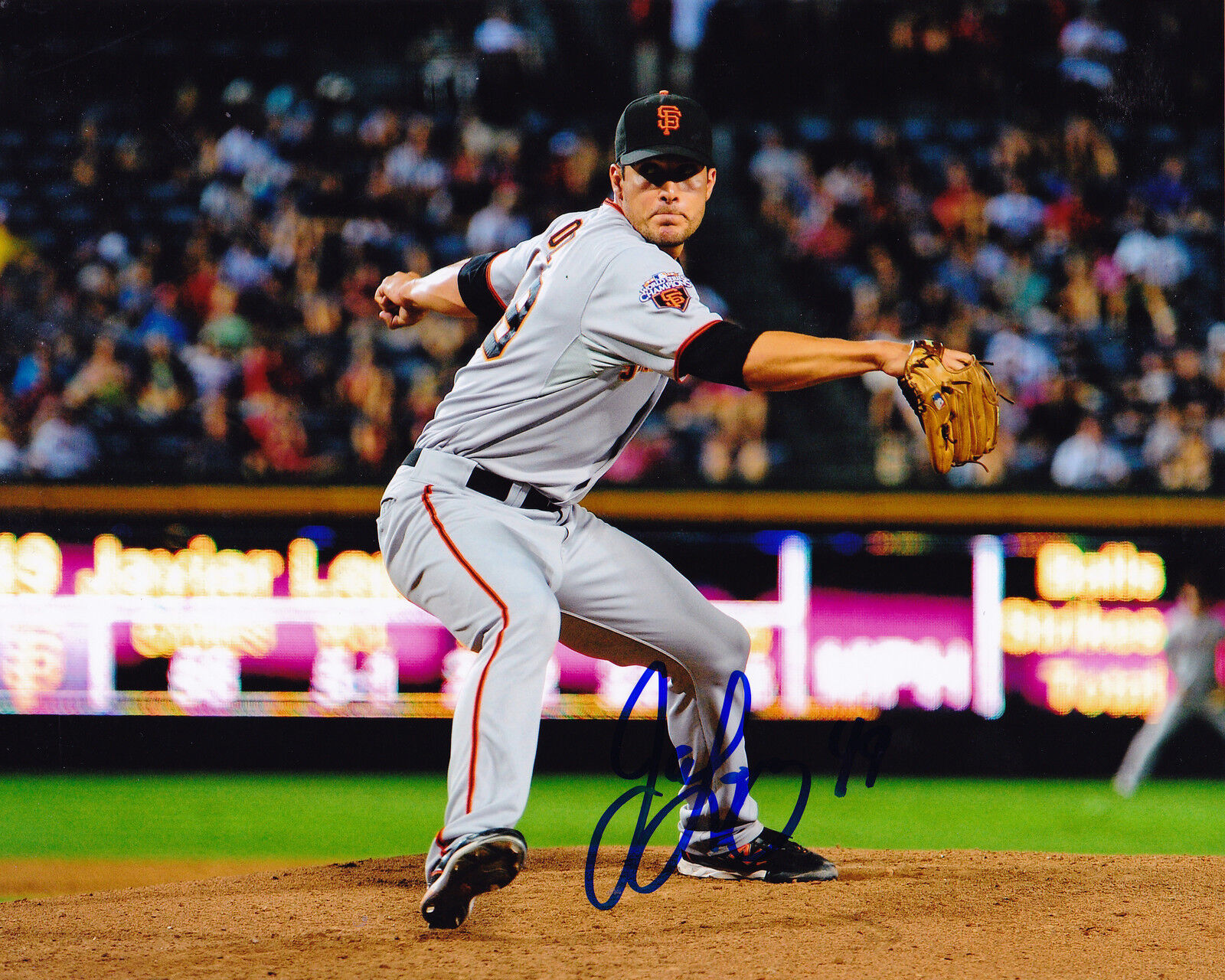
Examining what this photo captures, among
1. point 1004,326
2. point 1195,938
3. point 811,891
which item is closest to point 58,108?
point 1004,326

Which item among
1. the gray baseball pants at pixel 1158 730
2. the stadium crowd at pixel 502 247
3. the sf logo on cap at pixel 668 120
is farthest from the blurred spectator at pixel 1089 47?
the sf logo on cap at pixel 668 120

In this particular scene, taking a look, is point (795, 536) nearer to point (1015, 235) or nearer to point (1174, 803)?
point (1174, 803)

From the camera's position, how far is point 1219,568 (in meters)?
6.31

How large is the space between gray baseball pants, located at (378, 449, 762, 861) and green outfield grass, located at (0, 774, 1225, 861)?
1607 mm

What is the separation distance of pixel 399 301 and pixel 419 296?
Result: 97 millimetres

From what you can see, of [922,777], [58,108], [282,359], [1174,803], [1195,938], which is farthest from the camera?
[58,108]

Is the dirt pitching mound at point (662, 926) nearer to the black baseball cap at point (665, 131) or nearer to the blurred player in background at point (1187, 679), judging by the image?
the black baseball cap at point (665, 131)

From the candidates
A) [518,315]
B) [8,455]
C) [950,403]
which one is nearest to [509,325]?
[518,315]

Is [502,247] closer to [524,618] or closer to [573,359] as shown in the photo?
[573,359]

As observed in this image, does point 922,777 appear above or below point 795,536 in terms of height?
below

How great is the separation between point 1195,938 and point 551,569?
1707 millimetres

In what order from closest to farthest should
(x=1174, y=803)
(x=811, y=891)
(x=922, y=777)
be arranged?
(x=811, y=891)
(x=1174, y=803)
(x=922, y=777)

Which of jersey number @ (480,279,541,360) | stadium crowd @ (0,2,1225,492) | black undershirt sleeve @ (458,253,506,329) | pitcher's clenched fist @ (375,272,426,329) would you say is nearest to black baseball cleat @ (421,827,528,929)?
jersey number @ (480,279,541,360)

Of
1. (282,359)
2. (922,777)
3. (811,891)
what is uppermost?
(282,359)
